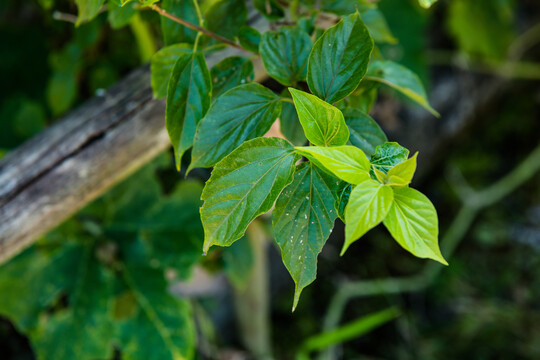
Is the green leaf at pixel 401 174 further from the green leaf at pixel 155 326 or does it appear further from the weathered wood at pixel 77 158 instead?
the green leaf at pixel 155 326

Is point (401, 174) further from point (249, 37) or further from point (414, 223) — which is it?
point (249, 37)

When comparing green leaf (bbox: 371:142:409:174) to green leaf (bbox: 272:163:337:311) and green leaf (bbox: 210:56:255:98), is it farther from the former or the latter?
green leaf (bbox: 210:56:255:98)

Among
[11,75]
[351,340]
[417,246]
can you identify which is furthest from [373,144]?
[351,340]

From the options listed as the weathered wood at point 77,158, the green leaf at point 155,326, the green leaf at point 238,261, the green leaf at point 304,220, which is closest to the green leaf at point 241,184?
the green leaf at point 304,220

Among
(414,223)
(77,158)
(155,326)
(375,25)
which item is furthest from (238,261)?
(414,223)

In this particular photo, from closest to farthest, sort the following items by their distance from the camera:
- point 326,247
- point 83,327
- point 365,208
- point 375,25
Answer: point 365,208
point 375,25
point 83,327
point 326,247

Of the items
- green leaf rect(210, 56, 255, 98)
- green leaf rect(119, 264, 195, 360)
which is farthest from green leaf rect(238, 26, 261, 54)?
green leaf rect(119, 264, 195, 360)
